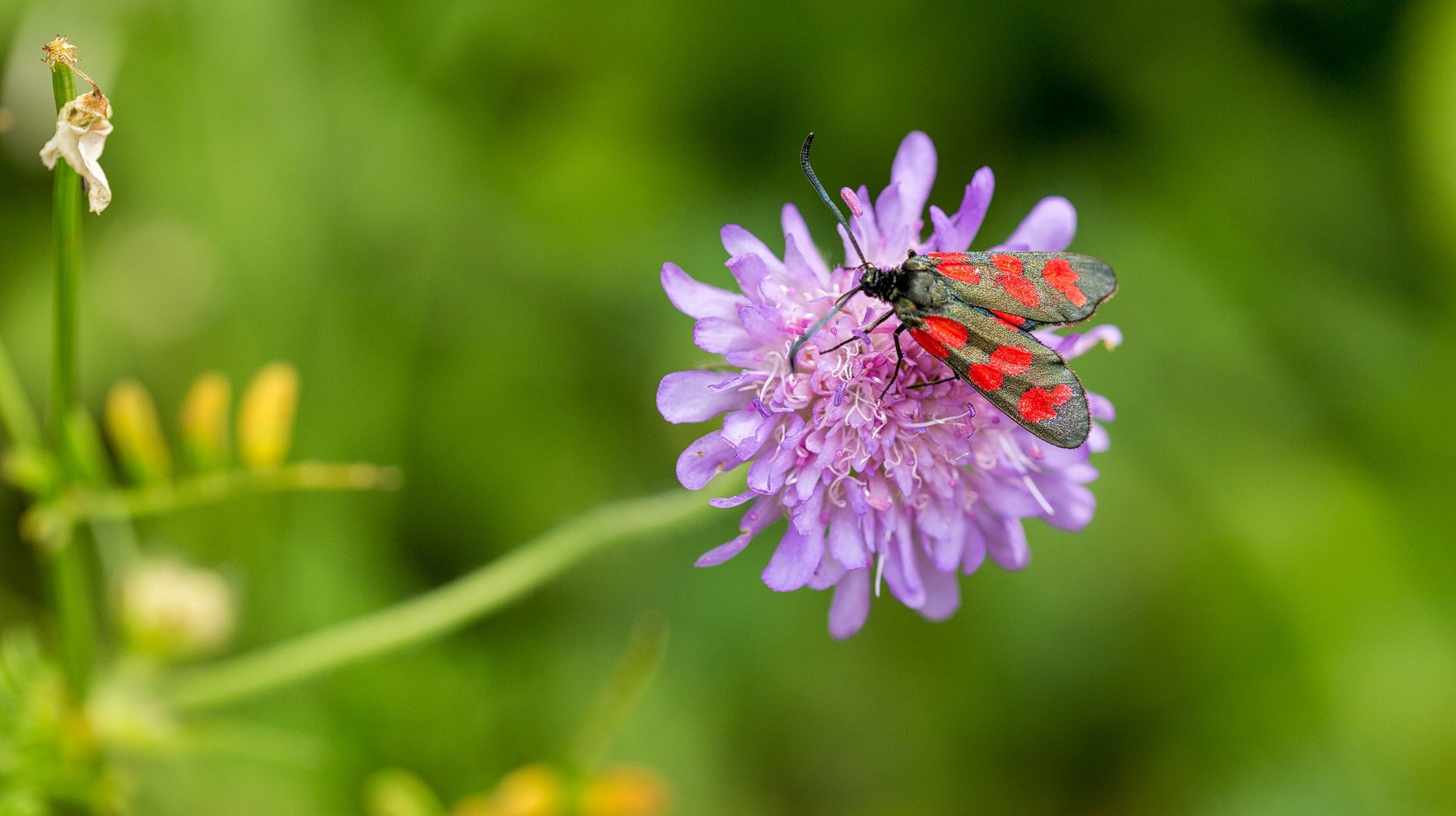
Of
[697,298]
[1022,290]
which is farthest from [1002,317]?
[697,298]

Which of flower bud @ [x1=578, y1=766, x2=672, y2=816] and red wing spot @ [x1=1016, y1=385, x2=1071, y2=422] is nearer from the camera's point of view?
red wing spot @ [x1=1016, y1=385, x2=1071, y2=422]

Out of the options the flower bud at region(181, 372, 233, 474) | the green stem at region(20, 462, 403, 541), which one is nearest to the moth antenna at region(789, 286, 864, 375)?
the green stem at region(20, 462, 403, 541)

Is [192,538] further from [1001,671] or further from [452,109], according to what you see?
[1001,671]

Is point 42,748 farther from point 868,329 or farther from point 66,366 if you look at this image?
point 868,329

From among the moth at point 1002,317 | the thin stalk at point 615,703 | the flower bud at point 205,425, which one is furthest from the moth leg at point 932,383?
the flower bud at point 205,425

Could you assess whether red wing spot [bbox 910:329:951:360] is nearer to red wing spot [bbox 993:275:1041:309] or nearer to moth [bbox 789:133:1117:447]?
moth [bbox 789:133:1117:447]

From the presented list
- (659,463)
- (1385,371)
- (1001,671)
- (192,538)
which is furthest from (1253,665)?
(192,538)
